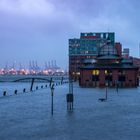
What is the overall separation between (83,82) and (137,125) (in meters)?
114

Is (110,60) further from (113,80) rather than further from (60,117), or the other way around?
(60,117)

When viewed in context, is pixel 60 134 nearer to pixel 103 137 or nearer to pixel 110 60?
pixel 103 137

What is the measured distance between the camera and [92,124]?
3981cm

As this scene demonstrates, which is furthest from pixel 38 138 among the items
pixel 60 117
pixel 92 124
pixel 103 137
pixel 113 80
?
pixel 113 80

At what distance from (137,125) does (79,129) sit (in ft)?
18.2

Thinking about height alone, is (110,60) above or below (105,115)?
above

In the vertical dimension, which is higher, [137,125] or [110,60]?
[110,60]

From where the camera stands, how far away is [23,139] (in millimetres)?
32000

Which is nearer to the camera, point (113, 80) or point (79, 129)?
point (79, 129)

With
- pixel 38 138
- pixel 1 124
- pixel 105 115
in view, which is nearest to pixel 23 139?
pixel 38 138

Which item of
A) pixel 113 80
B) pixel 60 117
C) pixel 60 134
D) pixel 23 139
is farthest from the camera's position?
pixel 113 80

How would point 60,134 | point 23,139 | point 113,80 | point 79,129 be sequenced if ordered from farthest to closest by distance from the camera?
point 113,80, point 79,129, point 60,134, point 23,139

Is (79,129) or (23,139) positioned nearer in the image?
(23,139)

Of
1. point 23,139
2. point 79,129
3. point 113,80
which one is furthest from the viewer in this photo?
point 113,80
